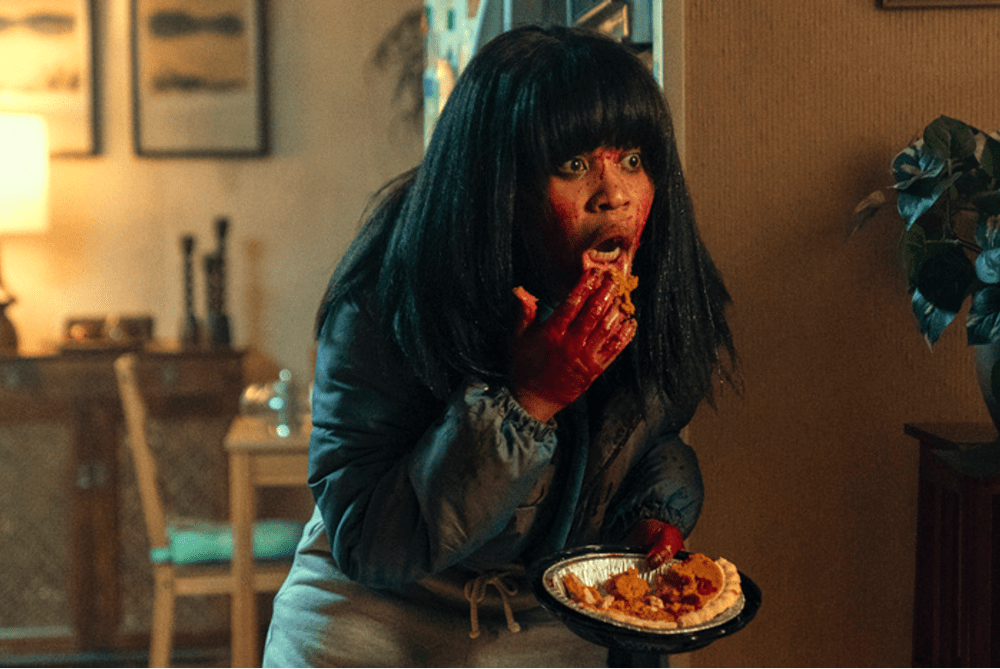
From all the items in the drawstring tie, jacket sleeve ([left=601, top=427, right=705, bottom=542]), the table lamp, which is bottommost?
the drawstring tie

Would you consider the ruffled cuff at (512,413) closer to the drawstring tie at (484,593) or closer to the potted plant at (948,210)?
the drawstring tie at (484,593)

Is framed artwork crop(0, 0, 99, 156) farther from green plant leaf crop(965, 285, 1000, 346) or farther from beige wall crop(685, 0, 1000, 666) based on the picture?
green plant leaf crop(965, 285, 1000, 346)

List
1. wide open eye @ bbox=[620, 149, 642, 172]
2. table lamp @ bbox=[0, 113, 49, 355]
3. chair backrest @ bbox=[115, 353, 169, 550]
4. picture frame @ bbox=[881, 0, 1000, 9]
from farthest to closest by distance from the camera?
table lamp @ bbox=[0, 113, 49, 355]
chair backrest @ bbox=[115, 353, 169, 550]
picture frame @ bbox=[881, 0, 1000, 9]
wide open eye @ bbox=[620, 149, 642, 172]

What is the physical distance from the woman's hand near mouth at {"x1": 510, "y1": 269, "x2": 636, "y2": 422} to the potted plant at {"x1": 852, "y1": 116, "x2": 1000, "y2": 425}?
392 mm

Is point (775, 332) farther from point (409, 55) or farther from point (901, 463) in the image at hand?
point (409, 55)

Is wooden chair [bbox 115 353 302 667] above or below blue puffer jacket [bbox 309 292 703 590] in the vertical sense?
below

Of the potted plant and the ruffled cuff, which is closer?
the ruffled cuff

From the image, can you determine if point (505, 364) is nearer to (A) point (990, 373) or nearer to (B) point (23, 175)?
(A) point (990, 373)

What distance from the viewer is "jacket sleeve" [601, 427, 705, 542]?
0.88m

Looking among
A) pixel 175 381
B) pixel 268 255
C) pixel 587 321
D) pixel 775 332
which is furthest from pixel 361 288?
pixel 268 255

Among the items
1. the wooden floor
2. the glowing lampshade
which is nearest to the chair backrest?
the wooden floor

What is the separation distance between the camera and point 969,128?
3.05 feet

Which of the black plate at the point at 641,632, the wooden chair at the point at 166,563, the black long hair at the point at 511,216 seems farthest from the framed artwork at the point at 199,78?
the black plate at the point at 641,632

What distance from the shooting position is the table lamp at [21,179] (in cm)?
266
